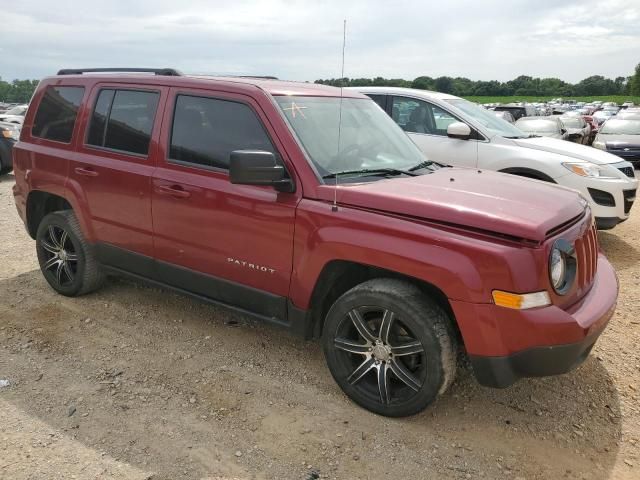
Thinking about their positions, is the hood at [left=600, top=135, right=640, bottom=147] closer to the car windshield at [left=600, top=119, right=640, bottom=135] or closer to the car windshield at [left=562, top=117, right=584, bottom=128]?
the car windshield at [left=600, top=119, right=640, bottom=135]

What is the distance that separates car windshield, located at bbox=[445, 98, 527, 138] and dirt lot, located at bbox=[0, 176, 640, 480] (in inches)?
131

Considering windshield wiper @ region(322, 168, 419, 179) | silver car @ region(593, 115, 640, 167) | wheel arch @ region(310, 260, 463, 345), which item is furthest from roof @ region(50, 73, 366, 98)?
silver car @ region(593, 115, 640, 167)

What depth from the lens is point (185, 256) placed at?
377cm

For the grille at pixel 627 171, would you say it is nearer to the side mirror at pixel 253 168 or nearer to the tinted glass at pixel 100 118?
the side mirror at pixel 253 168

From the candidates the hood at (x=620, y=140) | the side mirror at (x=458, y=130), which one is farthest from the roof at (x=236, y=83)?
the hood at (x=620, y=140)

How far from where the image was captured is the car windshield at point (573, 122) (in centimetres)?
1877

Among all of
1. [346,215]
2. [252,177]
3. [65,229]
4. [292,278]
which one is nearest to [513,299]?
[346,215]

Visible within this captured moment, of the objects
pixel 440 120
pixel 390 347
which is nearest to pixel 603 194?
pixel 440 120

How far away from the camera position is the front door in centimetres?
332

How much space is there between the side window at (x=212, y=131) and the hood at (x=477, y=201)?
0.76 metres

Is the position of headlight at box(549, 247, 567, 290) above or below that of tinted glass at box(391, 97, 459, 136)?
below

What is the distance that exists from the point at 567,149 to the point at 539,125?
25.2ft

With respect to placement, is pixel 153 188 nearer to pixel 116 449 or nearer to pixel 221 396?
pixel 221 396

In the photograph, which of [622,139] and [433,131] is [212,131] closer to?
[433,131]
